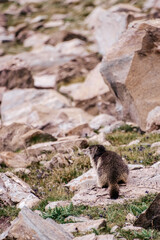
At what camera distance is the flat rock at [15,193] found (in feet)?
32.3

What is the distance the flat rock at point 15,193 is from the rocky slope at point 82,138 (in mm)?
23

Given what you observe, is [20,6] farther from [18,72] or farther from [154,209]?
[154,209]

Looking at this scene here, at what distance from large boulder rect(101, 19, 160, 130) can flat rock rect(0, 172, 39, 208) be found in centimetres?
617

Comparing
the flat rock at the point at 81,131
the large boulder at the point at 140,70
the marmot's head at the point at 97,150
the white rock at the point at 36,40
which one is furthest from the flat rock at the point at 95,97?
the white rock at the point at 36,40

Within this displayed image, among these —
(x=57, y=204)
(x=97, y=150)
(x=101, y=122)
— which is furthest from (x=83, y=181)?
(x=101, y=122)

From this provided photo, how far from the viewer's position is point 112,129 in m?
16.5

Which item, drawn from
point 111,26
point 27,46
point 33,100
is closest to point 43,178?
point 33,100

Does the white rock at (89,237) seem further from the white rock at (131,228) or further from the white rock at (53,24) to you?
the white rock at (53,24)

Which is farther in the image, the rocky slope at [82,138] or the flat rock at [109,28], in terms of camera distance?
the flat rock at [109,28]

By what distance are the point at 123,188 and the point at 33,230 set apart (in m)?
3.29

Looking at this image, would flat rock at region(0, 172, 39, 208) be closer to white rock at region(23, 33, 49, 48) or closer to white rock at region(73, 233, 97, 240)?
white rock at region(73, 233, 97, 240)

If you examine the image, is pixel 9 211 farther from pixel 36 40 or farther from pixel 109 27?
pixel 36 40

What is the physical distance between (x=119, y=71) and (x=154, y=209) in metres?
9.81

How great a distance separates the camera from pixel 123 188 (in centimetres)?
942
